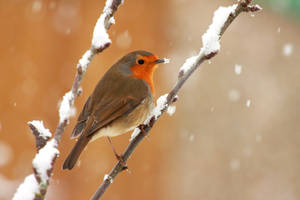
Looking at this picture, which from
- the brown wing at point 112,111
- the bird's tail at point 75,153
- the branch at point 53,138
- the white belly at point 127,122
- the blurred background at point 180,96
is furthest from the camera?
the blurred background at point 180,96

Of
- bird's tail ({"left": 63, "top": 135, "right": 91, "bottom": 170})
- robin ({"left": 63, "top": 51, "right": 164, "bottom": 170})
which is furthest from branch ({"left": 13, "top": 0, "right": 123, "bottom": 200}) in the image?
robin ({"left": 63, "top": 51, "right": 164, "bottom": 170})

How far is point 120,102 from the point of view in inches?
86.3

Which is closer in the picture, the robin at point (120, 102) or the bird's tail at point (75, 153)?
the bird's tail at point (75, 153)

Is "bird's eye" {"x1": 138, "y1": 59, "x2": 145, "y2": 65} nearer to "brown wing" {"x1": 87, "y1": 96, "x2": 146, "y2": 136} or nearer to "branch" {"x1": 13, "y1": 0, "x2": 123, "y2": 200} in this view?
"brown wing" {"x1": 87, "y1": 96, "x2": 146, "y2": 136}

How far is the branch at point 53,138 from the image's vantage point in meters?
0.85

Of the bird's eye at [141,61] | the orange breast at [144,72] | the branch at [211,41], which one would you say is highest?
the bird's eye at [141,61]

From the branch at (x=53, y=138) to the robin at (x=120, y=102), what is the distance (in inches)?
32.3

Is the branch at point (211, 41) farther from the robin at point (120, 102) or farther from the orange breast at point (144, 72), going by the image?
the orange breast at point (144, 72)

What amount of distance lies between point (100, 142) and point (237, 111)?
248 cm

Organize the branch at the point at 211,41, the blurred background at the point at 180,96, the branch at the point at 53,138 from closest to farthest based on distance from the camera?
1. the branch at the point at 53,138
2. the branch at the point at 211,41
3. the blurred background at the point at 180,96

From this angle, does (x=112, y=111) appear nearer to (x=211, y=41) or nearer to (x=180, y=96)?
(x=211, y=41)

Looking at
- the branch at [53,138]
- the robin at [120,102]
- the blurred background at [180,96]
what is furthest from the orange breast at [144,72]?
the blurred background at [180,96]

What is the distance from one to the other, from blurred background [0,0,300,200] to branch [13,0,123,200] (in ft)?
9.68

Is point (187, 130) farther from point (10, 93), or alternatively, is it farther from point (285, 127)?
point (10, 93)
